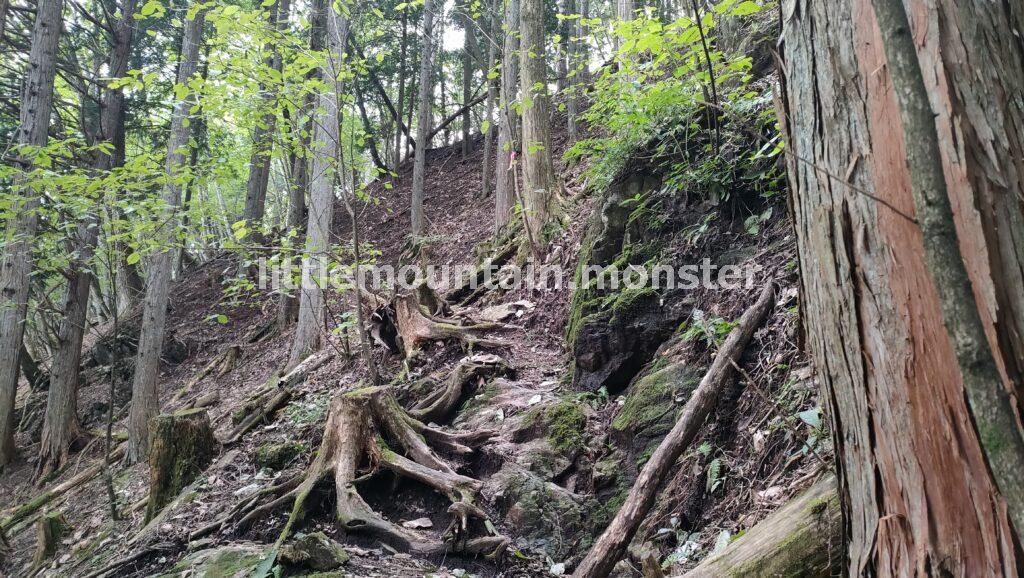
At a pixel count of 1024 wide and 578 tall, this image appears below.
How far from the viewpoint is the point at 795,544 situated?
2227 millimetres

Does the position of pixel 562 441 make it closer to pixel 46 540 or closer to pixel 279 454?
pixel 279 454

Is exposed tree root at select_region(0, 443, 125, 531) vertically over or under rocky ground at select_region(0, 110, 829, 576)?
under

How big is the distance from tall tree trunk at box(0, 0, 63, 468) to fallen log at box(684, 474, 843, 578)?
30.5 feet

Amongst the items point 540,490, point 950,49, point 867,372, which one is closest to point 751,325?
point 540,490

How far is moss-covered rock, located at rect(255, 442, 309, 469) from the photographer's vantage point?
5.61 meters

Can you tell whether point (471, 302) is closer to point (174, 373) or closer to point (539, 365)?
point (539, 365)

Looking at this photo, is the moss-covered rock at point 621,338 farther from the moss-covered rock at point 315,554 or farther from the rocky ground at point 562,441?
the moss-covered rock at point 315,554

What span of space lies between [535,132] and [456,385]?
175 inches

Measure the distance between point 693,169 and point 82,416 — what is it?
41.6 feet

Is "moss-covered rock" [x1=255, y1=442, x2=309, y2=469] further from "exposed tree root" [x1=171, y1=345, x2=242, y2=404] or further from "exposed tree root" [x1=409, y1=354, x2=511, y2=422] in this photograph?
"exposed tree root" [x1=171, y1=345, x2=242, y2=404]

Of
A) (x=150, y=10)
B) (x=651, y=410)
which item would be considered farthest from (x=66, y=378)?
(x=651, y=410)

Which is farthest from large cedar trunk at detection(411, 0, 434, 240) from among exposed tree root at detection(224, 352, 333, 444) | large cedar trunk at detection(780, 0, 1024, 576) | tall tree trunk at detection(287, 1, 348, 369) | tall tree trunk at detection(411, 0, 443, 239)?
large cedar trunk at detection(780, 0, 1024, 576)

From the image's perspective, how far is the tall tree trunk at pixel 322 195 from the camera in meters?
6.18

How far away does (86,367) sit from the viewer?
46.4 feet
